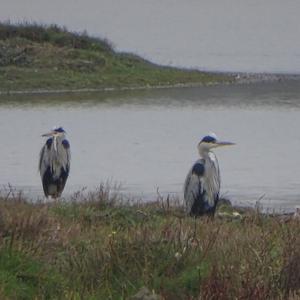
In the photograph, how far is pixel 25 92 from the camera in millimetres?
36344

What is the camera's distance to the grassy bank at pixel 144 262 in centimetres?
1029

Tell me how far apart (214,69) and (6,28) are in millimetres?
6876

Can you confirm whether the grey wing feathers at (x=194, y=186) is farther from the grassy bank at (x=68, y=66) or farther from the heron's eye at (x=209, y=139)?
the grassy bank at (x=68, y=66)

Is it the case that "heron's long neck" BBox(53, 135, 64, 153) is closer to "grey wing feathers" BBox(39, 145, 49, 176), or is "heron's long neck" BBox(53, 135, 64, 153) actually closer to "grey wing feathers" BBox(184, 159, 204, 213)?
"grey wing feathers" BBox(39, 145, 49, 176)

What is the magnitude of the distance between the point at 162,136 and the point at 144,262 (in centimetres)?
1849

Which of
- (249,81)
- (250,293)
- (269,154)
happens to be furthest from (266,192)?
(249,81)

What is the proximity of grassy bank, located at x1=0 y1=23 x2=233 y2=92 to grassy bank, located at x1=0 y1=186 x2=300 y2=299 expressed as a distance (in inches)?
990

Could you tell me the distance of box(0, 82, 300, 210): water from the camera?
2270 centimetres

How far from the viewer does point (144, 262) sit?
10805 mm

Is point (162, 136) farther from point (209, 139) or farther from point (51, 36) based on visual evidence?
point (51, 36)

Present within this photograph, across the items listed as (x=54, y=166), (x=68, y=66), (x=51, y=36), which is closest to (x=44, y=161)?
(x=54, y=166)

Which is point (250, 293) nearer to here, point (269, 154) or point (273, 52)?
point (269, 154)

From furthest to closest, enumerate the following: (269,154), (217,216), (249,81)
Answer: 1. (249,81)
2. (269,154)
3. (217,216)

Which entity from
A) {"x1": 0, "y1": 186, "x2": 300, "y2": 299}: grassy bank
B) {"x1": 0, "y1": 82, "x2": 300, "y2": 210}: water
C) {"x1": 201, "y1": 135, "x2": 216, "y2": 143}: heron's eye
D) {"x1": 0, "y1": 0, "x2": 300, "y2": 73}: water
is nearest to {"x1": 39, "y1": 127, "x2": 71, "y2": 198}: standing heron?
{"x1": 0, "y1": 82, "x2": 300, "y2": 210}: water
